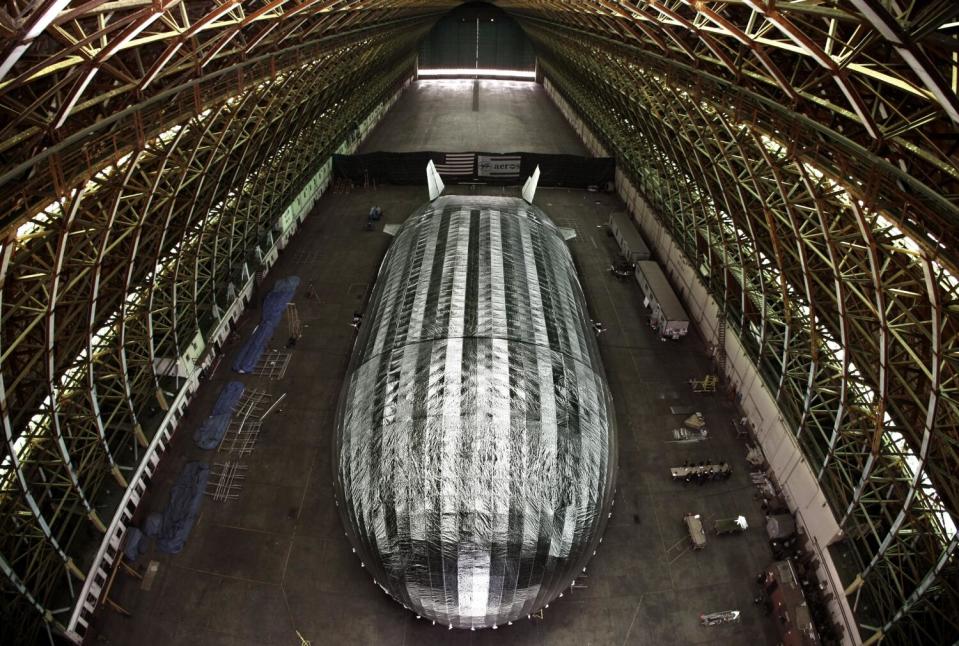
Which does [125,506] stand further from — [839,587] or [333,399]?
[839,587]

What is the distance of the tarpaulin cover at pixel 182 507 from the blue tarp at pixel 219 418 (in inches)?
55.6

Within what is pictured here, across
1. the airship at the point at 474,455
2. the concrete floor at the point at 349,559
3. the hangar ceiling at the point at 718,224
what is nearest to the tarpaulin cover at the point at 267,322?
the concrete floor at the point at 349,559

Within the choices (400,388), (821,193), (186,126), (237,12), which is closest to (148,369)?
(186,126)

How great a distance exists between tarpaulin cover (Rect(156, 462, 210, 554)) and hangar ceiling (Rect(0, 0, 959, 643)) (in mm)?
2472

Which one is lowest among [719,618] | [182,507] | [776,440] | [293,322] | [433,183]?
[719,618]

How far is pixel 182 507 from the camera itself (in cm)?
2533

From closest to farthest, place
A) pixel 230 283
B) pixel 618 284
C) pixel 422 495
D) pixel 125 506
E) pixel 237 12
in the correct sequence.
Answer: pixel 422 495 → pixel 237 12 → pixel 125 506 → pixel 230 283 → pixel 618 284

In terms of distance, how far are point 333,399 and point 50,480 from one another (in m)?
13.3

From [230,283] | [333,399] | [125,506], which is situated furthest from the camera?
[230,283]

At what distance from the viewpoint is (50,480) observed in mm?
21844

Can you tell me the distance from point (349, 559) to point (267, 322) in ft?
61.6

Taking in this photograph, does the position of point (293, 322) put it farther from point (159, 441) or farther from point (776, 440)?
point (776, 440)

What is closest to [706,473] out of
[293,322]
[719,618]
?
[719,618]

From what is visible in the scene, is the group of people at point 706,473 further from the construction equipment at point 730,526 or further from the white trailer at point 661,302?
the white trailer at point 661,302
